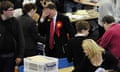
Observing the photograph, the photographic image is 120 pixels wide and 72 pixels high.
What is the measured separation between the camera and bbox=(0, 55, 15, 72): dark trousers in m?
6.12

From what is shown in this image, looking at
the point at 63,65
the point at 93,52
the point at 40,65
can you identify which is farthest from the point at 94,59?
the point at 63,65

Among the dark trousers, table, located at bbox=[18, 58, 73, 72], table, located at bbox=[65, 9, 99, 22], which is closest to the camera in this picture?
the dark trousers

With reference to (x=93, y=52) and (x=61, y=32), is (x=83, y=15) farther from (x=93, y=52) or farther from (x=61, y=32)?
(x=93, y=52)

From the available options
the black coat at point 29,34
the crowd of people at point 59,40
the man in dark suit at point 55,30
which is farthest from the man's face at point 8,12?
the man in dark suit at point 55,30

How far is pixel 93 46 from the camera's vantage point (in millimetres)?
5160

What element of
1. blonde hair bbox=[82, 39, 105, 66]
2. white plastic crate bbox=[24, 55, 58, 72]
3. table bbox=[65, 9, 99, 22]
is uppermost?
blonde hair bbox=[82, 39, 105, 66]

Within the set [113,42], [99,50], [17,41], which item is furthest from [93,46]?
[17,41]

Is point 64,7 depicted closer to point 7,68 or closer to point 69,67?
point 69,67

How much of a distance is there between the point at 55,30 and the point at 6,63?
156 cm

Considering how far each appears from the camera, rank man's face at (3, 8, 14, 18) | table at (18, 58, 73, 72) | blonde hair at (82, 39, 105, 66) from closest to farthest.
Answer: blonde hair at (82, 39, 105, 66) < man's face at (3, 8, 14, 18) < table at (18, 58, 73, 72)

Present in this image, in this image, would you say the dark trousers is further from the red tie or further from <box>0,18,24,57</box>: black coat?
the red tie

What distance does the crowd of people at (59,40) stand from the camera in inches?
209

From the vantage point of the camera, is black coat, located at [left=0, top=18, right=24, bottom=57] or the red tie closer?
black coat, located at [left=0, top=18, right=24, bottom=57]

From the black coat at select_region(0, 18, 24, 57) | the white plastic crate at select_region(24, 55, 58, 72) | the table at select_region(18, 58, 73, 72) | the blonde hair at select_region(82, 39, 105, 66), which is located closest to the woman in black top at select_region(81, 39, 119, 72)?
the blonde hair at select_region(82, 39, 105, 66)
